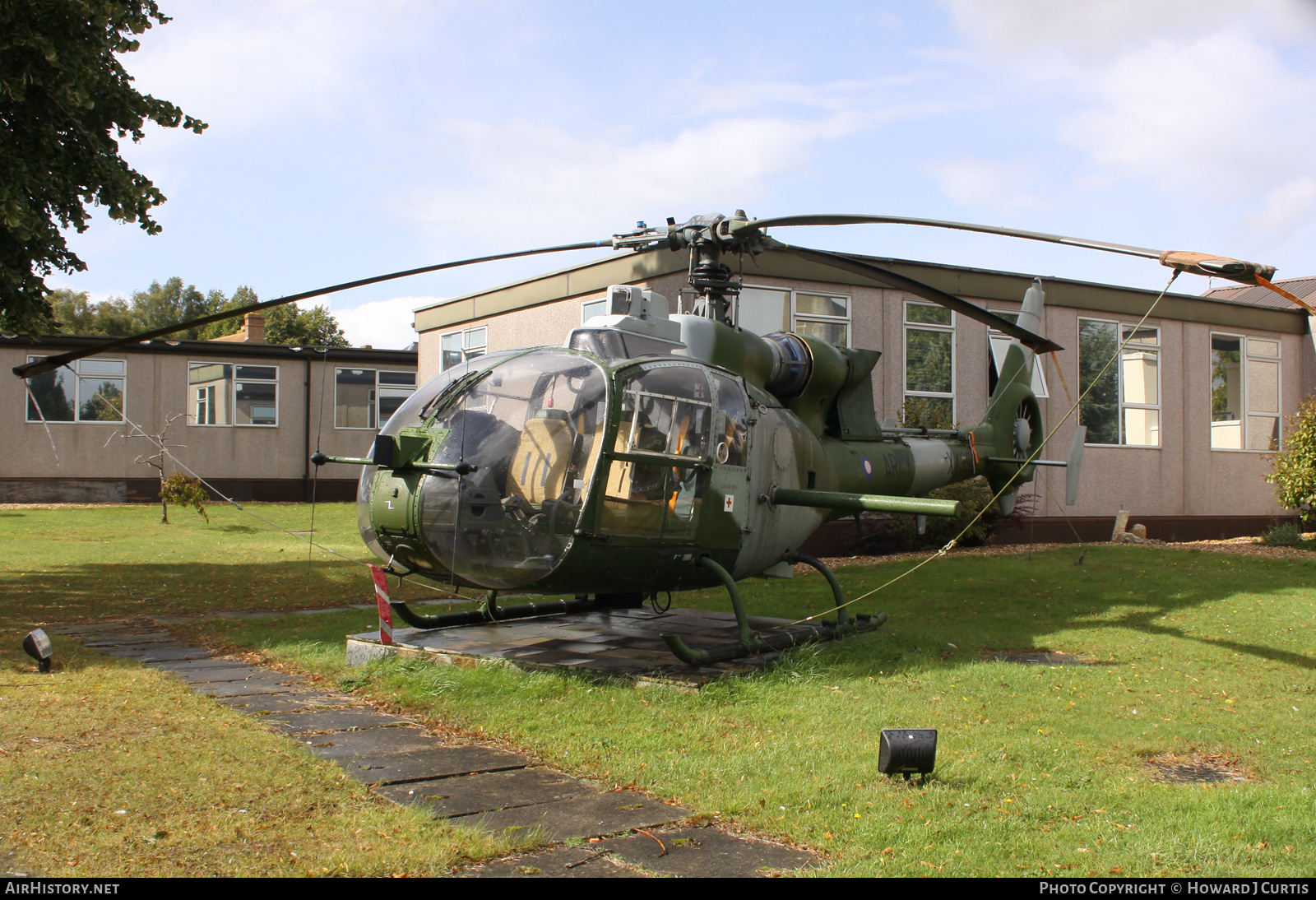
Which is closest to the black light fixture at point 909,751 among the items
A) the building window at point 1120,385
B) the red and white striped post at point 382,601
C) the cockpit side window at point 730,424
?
the cockpit side window at point 730,424

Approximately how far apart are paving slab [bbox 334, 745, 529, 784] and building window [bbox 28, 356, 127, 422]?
25698 mm

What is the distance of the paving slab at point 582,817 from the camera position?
452 centimetres

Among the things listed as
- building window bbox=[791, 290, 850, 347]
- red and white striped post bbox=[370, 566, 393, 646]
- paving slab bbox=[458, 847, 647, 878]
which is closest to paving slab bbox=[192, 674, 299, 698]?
red and white striped post bbox=[370, 566, 393, 646]

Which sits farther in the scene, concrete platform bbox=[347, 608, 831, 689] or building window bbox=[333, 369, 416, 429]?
building window bbox=[333, 369, 416, 429]

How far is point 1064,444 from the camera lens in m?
18.7

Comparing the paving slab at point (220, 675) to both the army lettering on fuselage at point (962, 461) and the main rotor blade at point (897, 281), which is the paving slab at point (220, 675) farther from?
the army lettering on fuselage at point (962, 461)

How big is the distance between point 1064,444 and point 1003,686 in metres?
12.5

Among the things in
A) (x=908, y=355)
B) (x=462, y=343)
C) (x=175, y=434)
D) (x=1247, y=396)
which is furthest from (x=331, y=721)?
(x=175, y=434)

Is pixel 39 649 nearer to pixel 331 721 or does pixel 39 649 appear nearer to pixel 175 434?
pixel 331 721

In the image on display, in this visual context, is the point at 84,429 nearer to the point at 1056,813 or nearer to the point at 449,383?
the point at 449,383

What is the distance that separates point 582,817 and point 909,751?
171cm

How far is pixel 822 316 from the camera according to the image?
56.4 ft

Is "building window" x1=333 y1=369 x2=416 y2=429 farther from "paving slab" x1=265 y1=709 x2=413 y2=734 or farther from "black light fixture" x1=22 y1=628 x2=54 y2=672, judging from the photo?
"paving slab" x1=265 y1=709 x2=413 y2=734

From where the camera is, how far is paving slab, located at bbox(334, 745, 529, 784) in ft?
17.5
